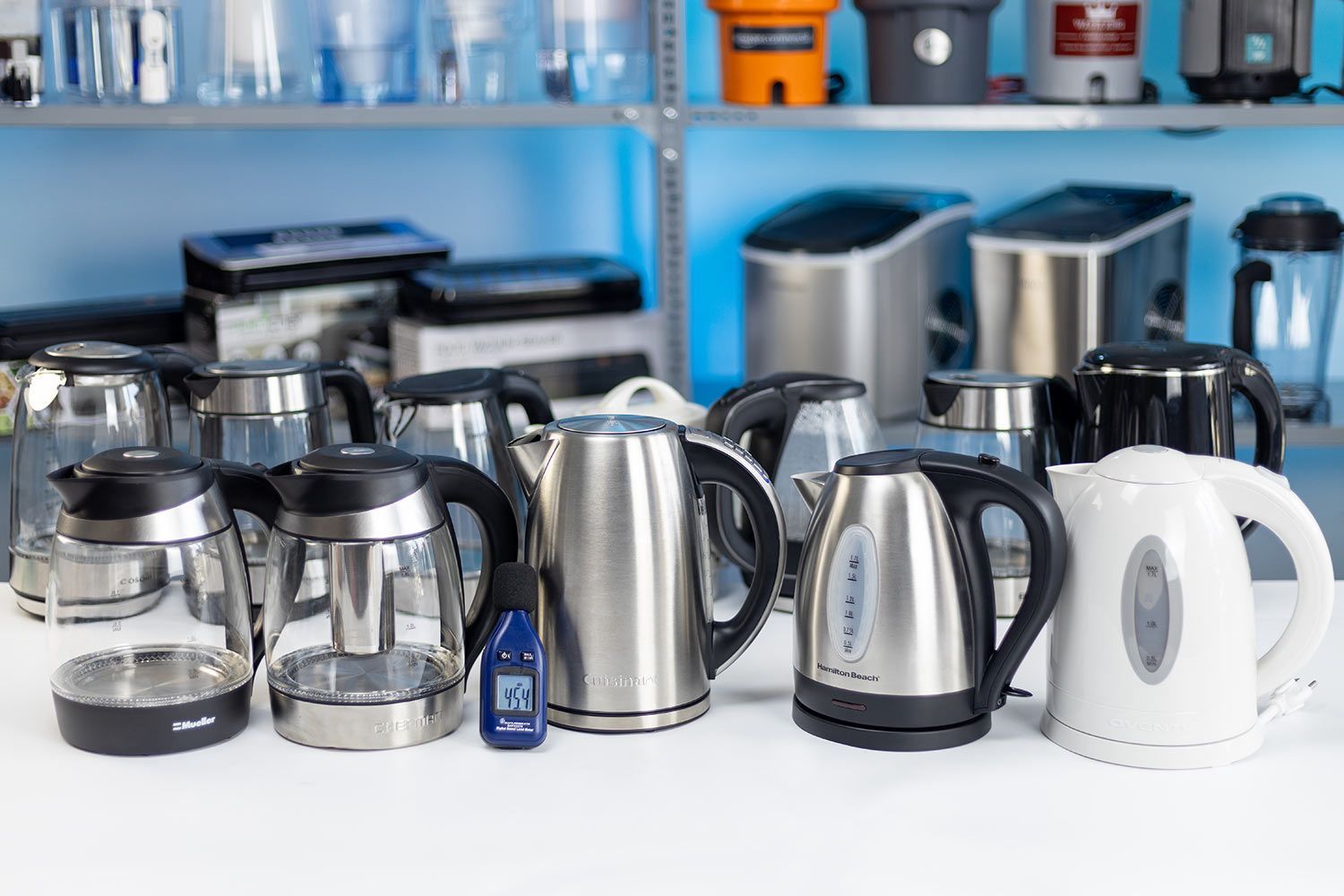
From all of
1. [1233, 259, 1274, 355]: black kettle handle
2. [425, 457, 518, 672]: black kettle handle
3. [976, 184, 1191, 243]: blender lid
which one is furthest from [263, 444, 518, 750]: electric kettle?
[1233, 259, 1274, 355]: black kettle handle

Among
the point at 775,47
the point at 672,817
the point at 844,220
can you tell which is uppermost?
the point at 775,47

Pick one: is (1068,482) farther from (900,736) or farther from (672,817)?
(672,817)

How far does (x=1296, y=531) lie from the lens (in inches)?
37.2

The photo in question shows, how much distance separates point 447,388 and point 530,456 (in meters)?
0.26

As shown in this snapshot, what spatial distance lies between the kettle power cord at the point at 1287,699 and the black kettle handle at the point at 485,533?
534 mm

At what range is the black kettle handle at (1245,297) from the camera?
203cm

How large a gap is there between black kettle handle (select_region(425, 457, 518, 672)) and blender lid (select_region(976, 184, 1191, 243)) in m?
1.27

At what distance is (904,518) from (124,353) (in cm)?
71

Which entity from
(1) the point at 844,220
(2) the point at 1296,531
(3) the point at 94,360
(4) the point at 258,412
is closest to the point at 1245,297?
(1) the point at 844,220

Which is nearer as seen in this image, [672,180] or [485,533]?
[485,533]

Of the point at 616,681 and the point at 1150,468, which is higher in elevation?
the point at 1150,468

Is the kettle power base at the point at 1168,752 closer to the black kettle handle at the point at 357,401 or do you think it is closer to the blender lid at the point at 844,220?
the black kettle handle at the point at 357,401

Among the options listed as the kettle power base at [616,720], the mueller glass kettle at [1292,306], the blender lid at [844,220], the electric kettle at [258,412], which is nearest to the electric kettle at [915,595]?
Result: the kettle power base at [616,720]

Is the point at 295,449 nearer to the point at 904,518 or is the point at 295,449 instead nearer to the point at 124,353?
the point at 124,353
